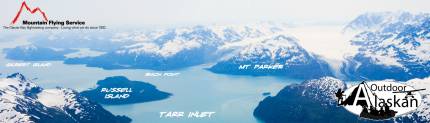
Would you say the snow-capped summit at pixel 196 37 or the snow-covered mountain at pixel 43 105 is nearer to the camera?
the snow-covered mountain at pixel 43 105

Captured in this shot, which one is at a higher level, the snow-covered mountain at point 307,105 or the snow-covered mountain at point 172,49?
the snow-covered mountain at point 172,49

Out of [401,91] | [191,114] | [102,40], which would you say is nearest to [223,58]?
[102,40]

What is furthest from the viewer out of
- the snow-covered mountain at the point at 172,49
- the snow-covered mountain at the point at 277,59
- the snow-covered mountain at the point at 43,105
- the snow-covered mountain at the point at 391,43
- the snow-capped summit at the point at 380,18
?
the snow-covered mountain at the point at 391,43

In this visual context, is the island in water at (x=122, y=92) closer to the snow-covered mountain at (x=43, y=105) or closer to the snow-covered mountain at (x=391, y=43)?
the snow-covered mountain at (x=43, y=105)

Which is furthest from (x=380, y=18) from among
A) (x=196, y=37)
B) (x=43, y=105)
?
(x=43, y=105)

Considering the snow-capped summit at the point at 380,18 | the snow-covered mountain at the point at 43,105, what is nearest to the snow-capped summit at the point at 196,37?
the snow-capped summit at the point at 380,18

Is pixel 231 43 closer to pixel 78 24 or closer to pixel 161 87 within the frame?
pixel 161 87

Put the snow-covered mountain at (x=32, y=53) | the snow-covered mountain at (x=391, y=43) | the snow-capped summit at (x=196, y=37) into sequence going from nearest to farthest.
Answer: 1. the snow-covered mountain at (x=32, y=53)
2. the snow-capped summit at (x=196, y=37)
3. the snow-covered mountain at (x=391, y=43)

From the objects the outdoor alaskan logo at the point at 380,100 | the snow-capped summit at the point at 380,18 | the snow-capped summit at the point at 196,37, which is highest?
the snow-capped summit at the point at 380,18
